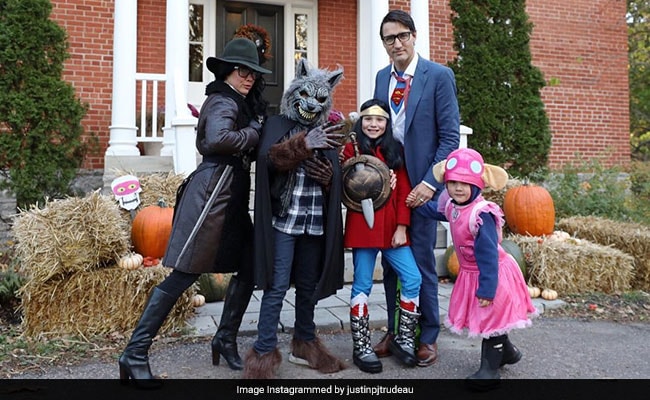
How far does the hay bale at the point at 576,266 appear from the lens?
4836mm

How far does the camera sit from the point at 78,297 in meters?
3.60

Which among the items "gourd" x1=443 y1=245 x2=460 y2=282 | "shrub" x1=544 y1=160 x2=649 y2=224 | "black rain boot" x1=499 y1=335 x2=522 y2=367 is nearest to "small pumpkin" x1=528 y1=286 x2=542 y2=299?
"gourd" x1=443 y1=245 x2=460 y2=282

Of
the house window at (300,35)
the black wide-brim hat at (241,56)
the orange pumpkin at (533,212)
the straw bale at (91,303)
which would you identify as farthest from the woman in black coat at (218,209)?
the house window at (300,35)

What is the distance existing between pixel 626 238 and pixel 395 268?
3.60m

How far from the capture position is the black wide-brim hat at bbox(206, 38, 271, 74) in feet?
9.09

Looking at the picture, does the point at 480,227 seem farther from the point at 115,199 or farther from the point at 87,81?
the point at 87,81

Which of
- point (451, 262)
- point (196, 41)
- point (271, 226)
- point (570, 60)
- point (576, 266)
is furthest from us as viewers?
point (570, 60)

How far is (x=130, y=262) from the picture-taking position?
381cm

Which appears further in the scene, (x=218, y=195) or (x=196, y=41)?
(x=196, y=41)

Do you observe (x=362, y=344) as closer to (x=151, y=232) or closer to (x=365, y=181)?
(x=365, y=181)

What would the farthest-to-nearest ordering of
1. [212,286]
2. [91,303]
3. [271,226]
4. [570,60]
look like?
[570,60] < [212,286] < [91,303] < [271,226]

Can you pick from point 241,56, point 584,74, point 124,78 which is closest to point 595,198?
point 584,74
